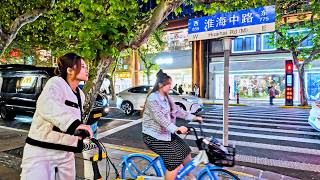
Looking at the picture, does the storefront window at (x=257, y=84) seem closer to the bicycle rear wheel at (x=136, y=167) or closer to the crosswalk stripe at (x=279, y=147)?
the crosswalk stripe at (x=279, y=147)

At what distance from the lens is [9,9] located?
9.35m

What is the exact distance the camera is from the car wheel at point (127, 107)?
44.3 feet

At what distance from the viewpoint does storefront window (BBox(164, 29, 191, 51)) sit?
27.9 m

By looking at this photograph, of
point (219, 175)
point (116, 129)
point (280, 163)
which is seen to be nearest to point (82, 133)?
point (219, 175)

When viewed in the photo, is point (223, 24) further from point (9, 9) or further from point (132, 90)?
point (132, 90)

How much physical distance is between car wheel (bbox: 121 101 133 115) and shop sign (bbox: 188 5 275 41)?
9.34 meters

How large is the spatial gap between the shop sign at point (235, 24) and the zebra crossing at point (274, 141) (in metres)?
3.12

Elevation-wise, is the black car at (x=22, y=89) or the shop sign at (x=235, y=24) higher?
the shop sign at (x=235, y=24)

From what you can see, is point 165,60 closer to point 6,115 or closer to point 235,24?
point 6,115

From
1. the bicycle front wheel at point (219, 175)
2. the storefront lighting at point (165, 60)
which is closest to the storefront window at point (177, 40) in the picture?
the storefront lighting at point (165, 60)

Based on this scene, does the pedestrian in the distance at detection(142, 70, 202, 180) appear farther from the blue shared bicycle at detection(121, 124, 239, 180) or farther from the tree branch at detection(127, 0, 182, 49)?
the tree branch at detection(127, 0, 182, 49)

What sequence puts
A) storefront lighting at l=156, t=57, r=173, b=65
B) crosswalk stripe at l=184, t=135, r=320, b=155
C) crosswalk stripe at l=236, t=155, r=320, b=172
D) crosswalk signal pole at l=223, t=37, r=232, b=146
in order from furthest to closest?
storefront lighting at l=156, t=57, r=173, b=65 < crosswalk stripe at l=184, t=135, r=320, b=155 < crosswalk stripe at l=236, t=155, r=320, b=172 < crosswalk signal pole at l=223, t=37, r=232, b=146

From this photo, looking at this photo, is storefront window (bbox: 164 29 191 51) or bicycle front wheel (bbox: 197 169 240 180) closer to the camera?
bicycle front wheel (bbox: 197 169 240 180)

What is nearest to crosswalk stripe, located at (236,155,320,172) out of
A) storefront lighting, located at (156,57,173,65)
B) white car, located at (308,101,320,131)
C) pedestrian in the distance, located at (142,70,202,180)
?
white car, located at (308,101,320,131)
